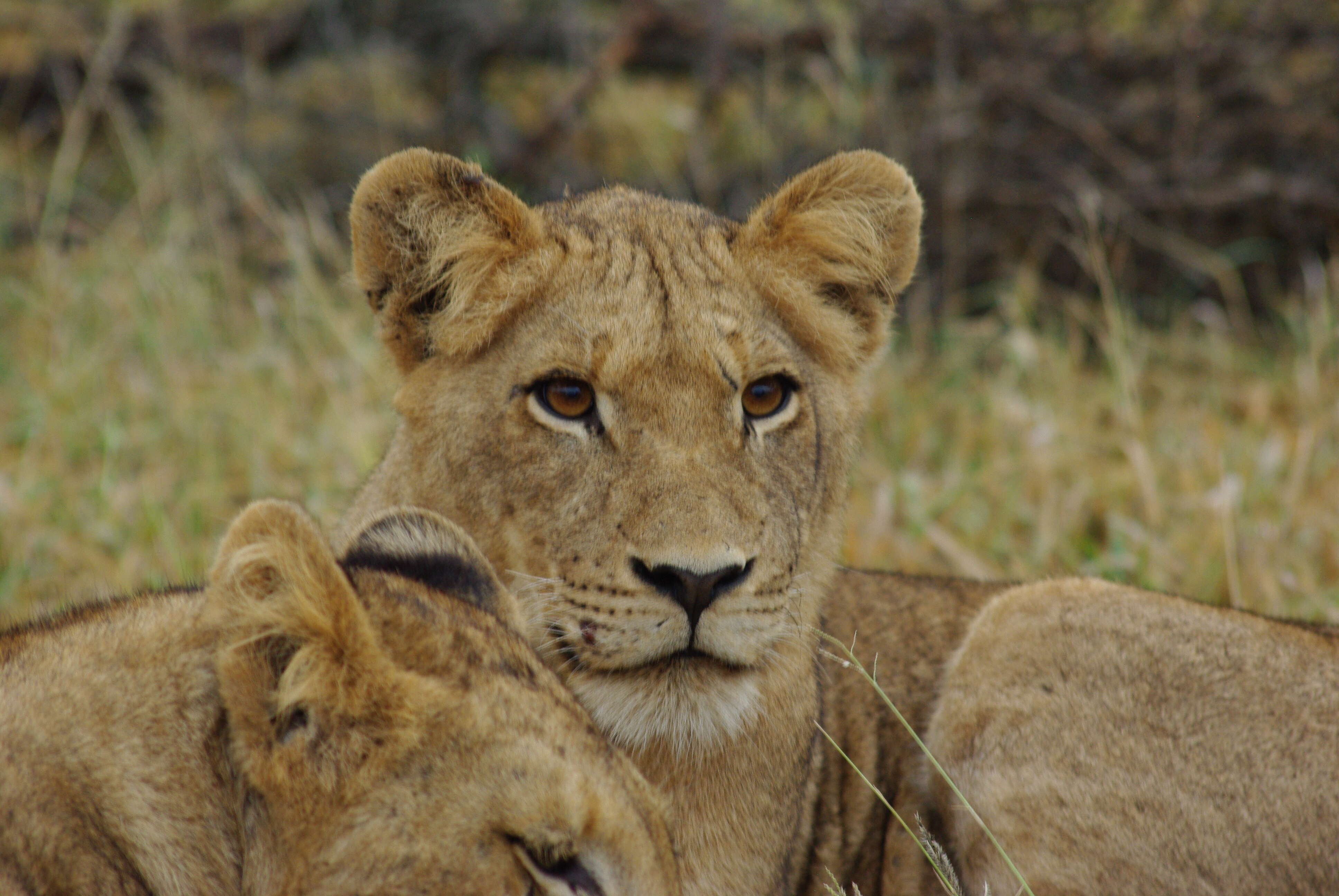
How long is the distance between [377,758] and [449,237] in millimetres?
1716

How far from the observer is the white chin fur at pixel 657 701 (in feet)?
10.8

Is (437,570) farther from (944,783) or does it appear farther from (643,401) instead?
(944,783)

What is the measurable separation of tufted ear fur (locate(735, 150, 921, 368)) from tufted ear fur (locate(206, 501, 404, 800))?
1879 millimetres

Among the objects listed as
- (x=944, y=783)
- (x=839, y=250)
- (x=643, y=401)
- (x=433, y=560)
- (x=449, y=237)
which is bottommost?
(x=944, y=783)

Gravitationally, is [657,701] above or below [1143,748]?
above

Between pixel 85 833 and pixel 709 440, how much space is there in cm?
170

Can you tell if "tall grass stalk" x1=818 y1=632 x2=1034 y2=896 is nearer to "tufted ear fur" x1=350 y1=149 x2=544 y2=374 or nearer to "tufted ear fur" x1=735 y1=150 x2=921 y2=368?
"tufted ear fur" x1=735 y1=150 x2=921 y2=368

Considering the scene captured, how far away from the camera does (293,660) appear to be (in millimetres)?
2473

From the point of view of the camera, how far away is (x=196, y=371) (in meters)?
7.52

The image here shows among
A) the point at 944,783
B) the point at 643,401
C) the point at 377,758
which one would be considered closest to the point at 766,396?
the point at 643,401

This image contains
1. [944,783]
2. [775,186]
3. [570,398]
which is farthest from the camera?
[775,186]

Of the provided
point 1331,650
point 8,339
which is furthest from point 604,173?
point 1331,650

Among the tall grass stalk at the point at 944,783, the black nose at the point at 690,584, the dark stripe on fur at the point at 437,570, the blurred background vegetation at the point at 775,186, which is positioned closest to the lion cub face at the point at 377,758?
the dark stripe on fur at the point at 437,570

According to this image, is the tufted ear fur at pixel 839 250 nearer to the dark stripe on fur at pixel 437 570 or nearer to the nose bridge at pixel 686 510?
the nose bridge at pixel 686 510
